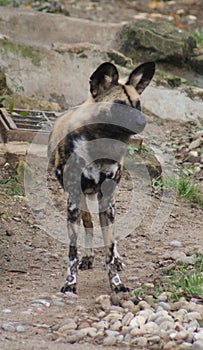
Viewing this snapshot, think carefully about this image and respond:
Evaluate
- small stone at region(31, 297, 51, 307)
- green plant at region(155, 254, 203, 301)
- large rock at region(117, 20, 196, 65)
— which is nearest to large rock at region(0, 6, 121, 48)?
large rock at region(117, 20, 196, 65)

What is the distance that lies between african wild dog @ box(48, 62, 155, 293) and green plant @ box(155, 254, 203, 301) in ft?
0.85

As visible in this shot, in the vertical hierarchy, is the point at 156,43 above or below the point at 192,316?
above

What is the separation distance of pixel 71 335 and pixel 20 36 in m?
5.78

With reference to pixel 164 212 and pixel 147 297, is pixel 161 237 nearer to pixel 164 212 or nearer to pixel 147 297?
pixel 164 212

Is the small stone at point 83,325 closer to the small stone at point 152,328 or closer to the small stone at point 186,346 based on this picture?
the small stone at point 152,328

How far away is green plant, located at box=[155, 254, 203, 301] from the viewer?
4238 mm

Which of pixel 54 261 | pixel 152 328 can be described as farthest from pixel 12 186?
pixel 152 328

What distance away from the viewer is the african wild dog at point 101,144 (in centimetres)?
423

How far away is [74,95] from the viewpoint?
26.8 ft

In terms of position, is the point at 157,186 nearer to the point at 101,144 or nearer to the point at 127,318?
the point at 101,144

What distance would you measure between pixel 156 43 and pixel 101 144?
482cm

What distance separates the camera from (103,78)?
4.27 m

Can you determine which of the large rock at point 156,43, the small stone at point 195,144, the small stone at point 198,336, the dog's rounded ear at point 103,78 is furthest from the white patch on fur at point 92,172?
the large rock at point 156,43

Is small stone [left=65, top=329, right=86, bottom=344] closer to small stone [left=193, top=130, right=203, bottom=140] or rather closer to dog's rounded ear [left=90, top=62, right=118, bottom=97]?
dog's rounded ear [left=90, top=62, right=118, bottom=97]
